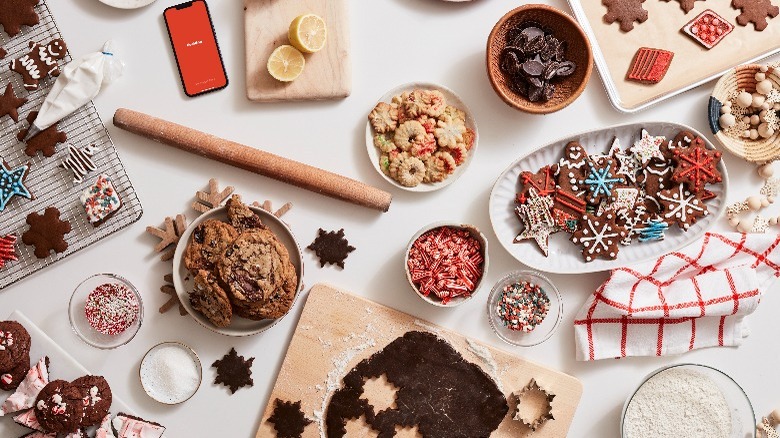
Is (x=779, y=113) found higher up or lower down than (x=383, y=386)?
higher up

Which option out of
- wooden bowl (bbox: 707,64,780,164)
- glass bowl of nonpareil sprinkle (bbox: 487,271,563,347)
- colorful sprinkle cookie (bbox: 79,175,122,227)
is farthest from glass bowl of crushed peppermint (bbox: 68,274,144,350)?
wooden bowl (bbox: 707,64,780,164)

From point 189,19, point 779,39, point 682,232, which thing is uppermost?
point 189,19

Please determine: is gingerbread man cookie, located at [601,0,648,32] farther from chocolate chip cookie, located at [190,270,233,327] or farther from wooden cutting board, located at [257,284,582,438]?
chocolate chip cookie, located at [190,270,233,327]

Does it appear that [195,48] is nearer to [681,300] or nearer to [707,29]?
[707,29]

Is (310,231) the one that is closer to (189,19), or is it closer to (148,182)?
(148,182)

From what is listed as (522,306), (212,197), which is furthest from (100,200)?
(522,306)

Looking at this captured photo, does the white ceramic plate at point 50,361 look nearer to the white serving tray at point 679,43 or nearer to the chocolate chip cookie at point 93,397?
the chocolate chip cookie at point 93,397

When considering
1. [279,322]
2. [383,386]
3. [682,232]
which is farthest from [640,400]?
[279,322]
